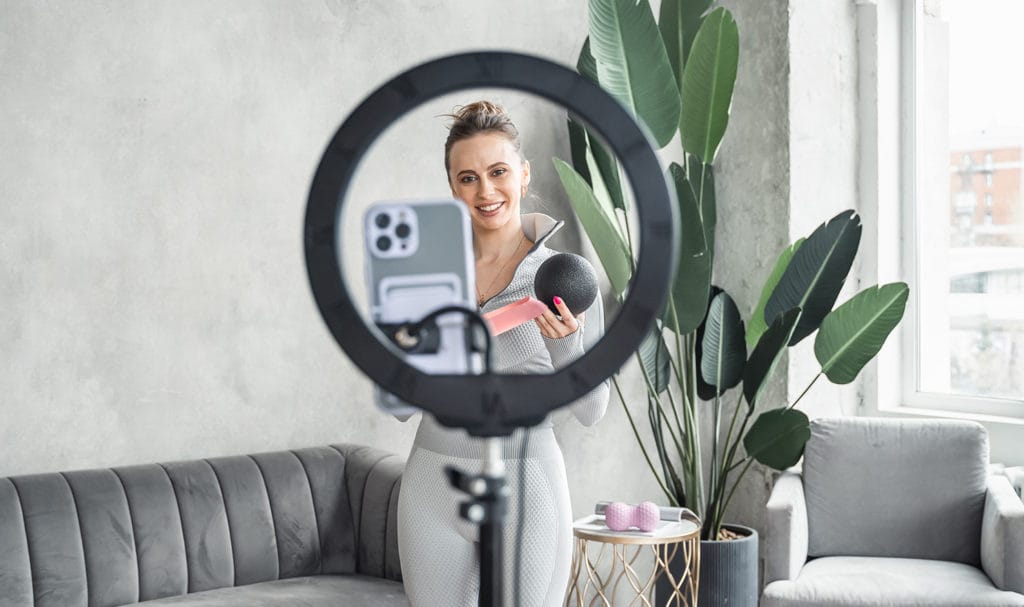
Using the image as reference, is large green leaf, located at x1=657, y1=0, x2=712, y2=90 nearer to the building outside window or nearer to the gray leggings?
the building outside window

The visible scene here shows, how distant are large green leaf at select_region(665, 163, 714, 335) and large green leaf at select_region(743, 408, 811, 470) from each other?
1.23 feet

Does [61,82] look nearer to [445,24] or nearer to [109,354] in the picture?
[109,354]

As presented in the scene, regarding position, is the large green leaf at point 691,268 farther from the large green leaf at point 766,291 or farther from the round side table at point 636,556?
the round side table at point 636,556

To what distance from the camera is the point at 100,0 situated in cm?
259

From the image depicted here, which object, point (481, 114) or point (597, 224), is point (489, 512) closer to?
point (481, 114)

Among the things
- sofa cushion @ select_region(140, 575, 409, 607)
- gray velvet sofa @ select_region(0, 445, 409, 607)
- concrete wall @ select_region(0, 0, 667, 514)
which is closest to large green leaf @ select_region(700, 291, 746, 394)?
concrete wall @ select_region(0, 0, 667, 514)

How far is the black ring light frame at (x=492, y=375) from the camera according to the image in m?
0.41

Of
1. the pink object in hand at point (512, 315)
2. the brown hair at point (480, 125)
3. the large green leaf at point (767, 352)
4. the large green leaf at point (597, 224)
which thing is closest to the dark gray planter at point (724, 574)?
the large green leaf at point (767, 352)

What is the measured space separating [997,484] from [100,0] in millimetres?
2819

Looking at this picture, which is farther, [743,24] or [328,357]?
[743,24]

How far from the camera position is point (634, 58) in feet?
9.61

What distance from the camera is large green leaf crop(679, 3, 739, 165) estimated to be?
290 centimetres

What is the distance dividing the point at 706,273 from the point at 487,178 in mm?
1673

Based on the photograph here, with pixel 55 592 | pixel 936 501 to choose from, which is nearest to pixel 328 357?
pixel 55 592
